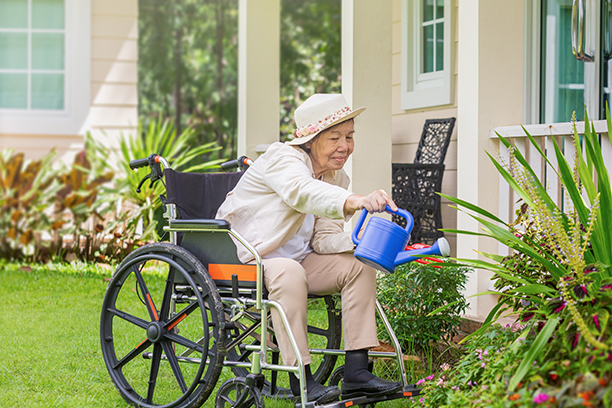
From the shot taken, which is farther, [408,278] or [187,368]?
[187,368]

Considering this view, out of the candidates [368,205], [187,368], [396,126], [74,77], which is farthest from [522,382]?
[74,77]

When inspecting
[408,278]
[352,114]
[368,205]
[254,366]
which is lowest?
[254,366]

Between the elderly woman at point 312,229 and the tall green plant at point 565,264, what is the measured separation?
0.46 meters

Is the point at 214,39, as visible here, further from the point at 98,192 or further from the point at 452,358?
the point at 452,358

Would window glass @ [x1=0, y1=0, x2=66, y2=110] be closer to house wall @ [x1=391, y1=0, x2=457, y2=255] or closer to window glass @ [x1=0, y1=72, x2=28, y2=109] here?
window glass @ [x1=0, y1=72, x2=28, y2=109]

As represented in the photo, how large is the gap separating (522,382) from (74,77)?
6.30 meters

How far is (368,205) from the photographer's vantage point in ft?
7.31

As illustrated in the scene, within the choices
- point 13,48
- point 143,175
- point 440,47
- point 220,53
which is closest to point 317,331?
point 440,47

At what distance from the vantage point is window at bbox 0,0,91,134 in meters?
→ 7.06

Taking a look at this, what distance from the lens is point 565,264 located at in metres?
2.06

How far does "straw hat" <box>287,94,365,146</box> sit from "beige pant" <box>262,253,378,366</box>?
467mm

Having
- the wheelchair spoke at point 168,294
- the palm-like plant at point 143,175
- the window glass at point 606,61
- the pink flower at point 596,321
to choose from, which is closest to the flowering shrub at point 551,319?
the pink flower at point 596,321

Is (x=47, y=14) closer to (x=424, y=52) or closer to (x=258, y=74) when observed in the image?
(x=258, y=74)

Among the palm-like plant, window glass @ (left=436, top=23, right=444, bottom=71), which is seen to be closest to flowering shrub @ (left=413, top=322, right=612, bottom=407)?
window glass @ (left=436, top=23, right=444, bottom=71)
